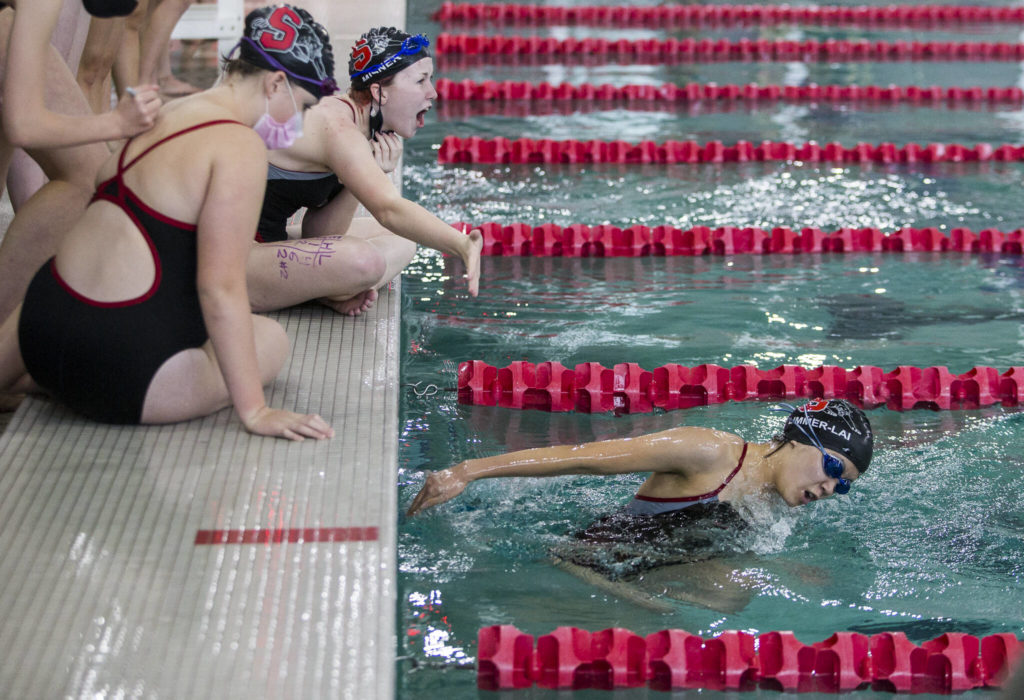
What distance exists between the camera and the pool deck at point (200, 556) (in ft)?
6.89

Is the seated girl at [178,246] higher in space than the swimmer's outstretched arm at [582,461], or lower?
higher

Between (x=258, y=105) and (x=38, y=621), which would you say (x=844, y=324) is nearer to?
(x=258, y=105)

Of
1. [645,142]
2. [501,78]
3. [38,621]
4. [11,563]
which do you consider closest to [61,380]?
[11,563]

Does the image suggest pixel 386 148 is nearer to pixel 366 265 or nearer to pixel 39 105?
pixel 366 265

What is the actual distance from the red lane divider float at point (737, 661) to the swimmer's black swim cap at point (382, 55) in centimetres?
176

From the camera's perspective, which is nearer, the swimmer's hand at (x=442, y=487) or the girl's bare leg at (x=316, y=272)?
the swimmer's hand at (x=442, y=487)

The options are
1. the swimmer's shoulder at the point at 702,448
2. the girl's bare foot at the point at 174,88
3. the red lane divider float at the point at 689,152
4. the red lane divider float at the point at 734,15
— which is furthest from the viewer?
the red lane divider float at the point at 734,15

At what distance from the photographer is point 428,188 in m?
6.26

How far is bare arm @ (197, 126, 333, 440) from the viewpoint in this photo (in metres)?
2.57

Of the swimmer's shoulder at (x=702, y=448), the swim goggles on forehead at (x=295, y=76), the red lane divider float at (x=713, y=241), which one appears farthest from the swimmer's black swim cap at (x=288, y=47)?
the red lane divider float at (x=713, y=241)

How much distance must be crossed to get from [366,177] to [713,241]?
2.59m

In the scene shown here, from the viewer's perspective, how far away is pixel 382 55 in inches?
138

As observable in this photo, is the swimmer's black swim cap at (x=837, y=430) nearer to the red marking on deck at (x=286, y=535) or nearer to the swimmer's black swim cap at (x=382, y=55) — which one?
the red marking on deck at (x=286, y=535)

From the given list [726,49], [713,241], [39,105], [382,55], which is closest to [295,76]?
[39,105]
